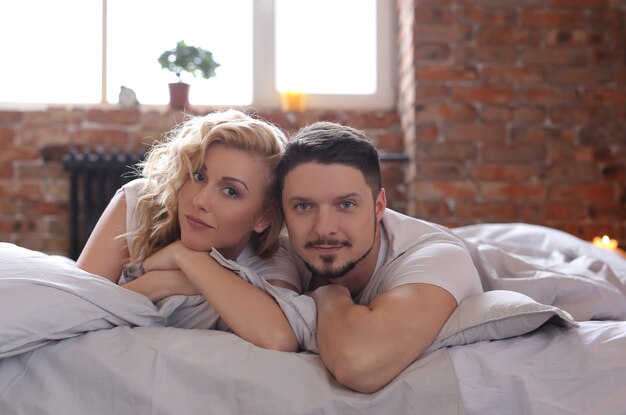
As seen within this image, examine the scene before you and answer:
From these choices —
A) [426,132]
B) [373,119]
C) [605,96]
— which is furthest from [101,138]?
[605,96]

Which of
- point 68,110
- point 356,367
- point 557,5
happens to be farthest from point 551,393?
point 68,110

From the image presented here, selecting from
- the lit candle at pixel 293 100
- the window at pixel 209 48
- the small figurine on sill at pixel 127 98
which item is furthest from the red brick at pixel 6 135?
the lit candle at pixel 293 100

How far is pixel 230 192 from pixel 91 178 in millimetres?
1966

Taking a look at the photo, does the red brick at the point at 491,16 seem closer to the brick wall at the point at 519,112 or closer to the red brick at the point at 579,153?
the brick wall at the point at 519,112

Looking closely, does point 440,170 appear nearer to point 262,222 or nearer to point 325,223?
point 262,222

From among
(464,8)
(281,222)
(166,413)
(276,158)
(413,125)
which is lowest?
(166,413)

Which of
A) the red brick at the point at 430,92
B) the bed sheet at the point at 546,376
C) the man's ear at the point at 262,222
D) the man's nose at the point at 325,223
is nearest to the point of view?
the bed sheet at the point at 546,376

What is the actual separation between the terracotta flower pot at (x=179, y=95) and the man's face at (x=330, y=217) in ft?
6.99

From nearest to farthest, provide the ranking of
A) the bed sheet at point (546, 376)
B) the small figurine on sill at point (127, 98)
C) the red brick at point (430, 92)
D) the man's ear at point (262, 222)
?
the bed sheet at point (546, 376)
the man's ear at point (262, 222)
the red brick at point (430, 92)
the small figurine on sill at point (127, 98)

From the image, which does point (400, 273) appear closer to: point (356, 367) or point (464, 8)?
point (356, 367)

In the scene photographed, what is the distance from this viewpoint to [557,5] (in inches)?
125

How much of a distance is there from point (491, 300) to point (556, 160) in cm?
222

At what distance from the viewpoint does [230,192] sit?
4.47ft

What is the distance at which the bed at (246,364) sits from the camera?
39.1 inches
